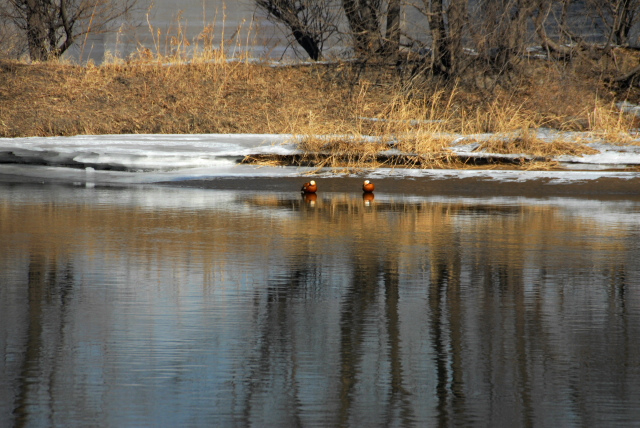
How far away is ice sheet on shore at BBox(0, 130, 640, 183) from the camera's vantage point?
14.6 m

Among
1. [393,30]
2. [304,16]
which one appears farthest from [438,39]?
[304,16]

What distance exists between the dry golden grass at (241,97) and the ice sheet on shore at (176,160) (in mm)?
3164

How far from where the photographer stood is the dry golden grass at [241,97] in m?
22.1

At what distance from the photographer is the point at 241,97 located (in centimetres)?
2405

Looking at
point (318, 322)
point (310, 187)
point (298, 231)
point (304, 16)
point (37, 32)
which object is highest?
point (304, 16)

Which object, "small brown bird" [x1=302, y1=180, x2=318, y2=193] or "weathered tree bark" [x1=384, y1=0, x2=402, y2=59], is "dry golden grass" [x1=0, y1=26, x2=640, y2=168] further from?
"small brown bird" [x1=302, y1=180, x2=318, y2=193]

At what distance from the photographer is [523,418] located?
378 cm

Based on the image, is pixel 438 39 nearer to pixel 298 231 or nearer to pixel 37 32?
pixel 37 32

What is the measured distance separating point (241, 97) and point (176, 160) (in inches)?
324

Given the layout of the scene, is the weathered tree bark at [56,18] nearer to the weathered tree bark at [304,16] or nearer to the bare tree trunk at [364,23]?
the weathered tree bark at [304,16]

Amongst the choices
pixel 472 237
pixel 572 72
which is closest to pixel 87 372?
pixel 472 237

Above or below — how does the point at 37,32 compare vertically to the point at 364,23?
above

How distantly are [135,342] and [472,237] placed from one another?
4.38 meters

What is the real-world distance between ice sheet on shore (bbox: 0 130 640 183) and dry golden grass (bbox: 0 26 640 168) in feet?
10.4
